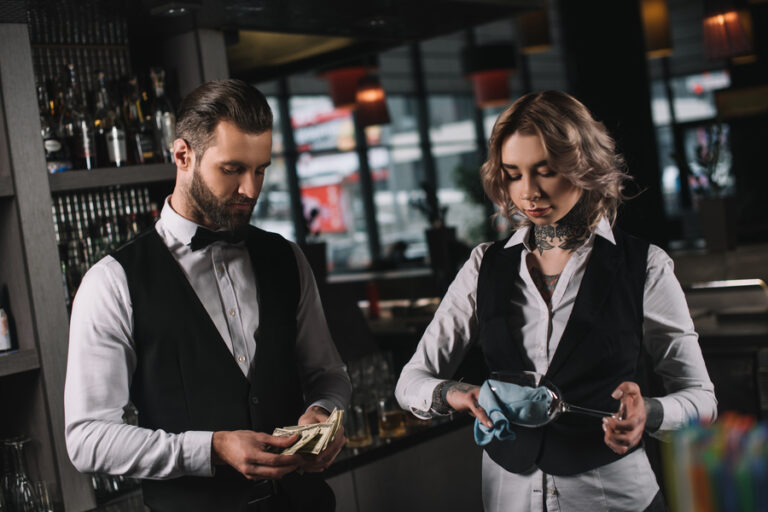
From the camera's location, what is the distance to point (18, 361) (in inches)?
85.3

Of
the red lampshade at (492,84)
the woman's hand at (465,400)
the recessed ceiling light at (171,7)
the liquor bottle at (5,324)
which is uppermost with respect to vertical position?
the red lampshade at (492,84)

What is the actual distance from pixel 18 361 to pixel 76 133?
2.28ft

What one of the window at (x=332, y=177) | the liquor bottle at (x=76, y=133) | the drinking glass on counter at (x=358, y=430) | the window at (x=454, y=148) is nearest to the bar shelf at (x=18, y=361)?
the liquor bottle at (x=76, y=133)

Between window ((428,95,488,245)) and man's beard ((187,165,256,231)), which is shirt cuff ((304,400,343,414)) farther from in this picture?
window ((428,95,488,245))

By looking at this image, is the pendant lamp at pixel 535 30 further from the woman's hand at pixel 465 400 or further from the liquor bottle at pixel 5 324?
the woman's hand at pixel 465 400

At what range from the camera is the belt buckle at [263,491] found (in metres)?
1.87

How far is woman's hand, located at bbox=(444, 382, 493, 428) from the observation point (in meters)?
1.61

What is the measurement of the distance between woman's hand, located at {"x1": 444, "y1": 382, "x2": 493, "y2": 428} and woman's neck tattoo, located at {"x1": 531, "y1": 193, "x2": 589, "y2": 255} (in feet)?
1.25

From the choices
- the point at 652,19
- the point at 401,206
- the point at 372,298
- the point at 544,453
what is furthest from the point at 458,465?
A: the point at 401,206

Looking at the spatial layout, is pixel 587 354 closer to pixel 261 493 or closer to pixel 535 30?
pixel 261 493

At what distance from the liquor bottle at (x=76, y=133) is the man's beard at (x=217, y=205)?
Answer: 0.74m

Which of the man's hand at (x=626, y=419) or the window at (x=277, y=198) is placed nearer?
the man's hand at (x=626, y=419)

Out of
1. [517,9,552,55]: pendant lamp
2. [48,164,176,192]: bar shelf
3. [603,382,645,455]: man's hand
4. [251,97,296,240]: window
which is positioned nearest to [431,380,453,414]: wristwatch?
[603,382,645,455]: man's hand

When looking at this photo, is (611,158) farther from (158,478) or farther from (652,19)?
(652,19)
